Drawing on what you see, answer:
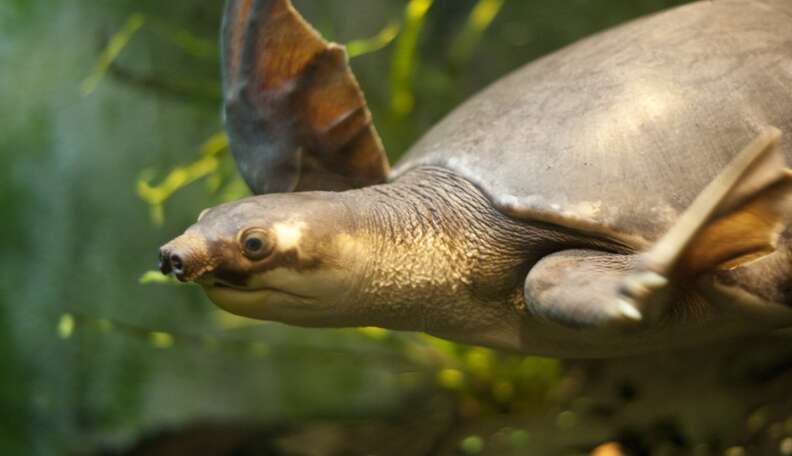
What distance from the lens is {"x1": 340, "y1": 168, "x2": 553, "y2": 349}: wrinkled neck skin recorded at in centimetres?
121

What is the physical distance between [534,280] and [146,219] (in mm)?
1609

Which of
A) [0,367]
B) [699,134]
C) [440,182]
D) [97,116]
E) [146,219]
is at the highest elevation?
[699,134]

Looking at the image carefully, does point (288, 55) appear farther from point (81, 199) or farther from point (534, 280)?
point (81, 199)

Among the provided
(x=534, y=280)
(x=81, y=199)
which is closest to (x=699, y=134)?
(x=534, y=280)

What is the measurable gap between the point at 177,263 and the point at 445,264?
0.45m

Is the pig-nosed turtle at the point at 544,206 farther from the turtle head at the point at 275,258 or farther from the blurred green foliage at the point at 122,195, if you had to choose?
the blurred green foliage at the point at 122,195

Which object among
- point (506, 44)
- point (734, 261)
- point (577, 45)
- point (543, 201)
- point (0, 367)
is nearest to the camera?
point (734, 261)

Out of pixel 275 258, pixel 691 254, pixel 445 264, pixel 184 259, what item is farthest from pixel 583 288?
pixel 184 259

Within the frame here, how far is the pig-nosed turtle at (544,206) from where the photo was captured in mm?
1046

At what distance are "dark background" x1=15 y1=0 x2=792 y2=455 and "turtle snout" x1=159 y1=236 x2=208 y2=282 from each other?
1.11 metres

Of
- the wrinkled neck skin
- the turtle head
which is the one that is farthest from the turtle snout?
the wrinkled neck skin

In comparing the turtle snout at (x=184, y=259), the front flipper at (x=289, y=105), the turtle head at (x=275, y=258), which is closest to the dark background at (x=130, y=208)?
the front flipper at (x=289, y=105)

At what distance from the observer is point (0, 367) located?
2270 mm

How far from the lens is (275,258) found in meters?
1.10
